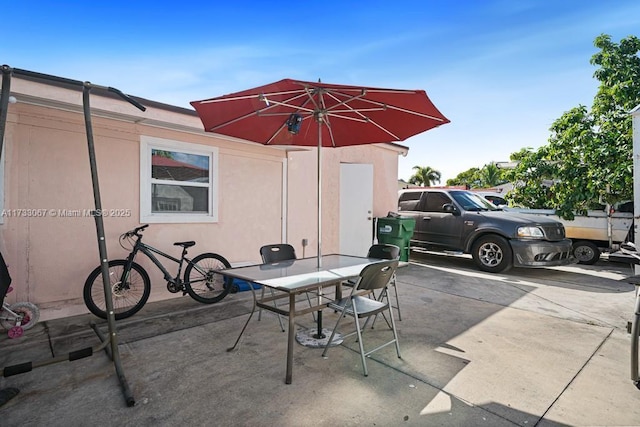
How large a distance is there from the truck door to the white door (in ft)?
5.06

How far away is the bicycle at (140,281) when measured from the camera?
4.07m

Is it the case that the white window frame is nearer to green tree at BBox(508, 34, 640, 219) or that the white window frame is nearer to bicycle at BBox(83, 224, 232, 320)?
bicycle at BBox(83, 224, 232, 320)

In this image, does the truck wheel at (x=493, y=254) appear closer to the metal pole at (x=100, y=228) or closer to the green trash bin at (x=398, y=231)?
the green trash bin at (x=398, y=231)

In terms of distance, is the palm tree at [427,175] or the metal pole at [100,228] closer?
the metal pole at [100,228]

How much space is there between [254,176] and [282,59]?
229 cm

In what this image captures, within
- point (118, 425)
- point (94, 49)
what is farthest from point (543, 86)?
point (118, 425)

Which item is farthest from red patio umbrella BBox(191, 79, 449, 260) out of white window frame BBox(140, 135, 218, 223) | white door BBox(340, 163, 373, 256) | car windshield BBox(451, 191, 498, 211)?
car windshield BBox(451, 191, 498, 211)

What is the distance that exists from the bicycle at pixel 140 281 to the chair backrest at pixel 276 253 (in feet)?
3.29

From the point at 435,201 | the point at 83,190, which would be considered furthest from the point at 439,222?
the point at 83,190

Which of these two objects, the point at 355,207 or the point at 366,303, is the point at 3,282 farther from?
the point at 355,207

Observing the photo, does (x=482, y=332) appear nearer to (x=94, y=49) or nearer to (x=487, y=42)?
(x=487, y=42)

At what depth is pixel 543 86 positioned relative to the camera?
23.3ft

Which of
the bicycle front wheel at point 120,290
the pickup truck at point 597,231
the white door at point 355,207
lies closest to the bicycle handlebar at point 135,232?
the bicycle front wheel at point 120,290

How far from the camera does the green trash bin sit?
7148mm
